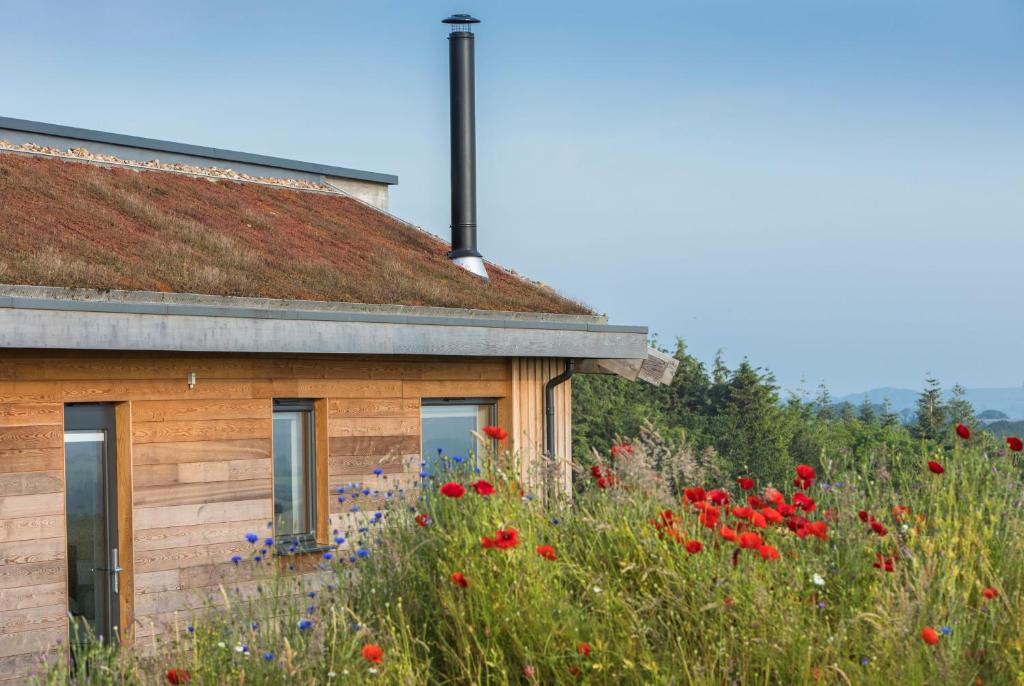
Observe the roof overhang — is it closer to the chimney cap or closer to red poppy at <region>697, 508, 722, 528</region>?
red poppy at <region>697, 508, 722, 528</region>

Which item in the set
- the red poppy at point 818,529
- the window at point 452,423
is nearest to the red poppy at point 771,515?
the red poppy at point 818,529

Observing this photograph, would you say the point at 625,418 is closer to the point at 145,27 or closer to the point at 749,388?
the point at 749,388

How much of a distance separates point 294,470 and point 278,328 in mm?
1368

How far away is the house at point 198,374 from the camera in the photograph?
7.57 meters

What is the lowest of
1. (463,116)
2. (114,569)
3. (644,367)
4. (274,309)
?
(114,569)

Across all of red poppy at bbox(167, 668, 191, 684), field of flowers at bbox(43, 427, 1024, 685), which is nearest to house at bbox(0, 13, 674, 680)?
field of flowers at bbox(43, 427, 1024, 685)

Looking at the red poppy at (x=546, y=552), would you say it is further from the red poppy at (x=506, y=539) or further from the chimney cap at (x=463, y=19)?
the chimney cap at (x=463, y=19)

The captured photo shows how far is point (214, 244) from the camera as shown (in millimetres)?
10125

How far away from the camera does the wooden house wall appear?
24.6ft

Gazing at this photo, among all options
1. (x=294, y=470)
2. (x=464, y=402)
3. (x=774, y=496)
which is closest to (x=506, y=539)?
(x=774, y=496)

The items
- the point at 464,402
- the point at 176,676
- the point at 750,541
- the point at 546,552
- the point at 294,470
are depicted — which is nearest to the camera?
the point at 750,541

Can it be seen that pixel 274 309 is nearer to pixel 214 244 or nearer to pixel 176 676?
pixel 214 244

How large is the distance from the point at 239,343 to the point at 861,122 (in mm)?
12794

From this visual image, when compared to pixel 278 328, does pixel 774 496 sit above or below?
below
